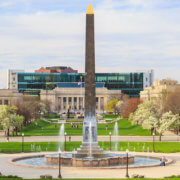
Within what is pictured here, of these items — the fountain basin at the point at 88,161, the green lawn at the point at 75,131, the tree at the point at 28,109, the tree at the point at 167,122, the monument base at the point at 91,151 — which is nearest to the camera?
the fountain basin at the point at 88,161

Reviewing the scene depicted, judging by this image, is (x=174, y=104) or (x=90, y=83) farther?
(x=174, y=104)

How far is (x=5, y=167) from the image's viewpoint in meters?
38.2

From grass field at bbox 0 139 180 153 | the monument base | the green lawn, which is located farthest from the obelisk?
the green lawn

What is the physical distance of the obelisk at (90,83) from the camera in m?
41.0

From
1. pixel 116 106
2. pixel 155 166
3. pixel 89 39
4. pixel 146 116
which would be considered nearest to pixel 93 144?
pixel 155 166

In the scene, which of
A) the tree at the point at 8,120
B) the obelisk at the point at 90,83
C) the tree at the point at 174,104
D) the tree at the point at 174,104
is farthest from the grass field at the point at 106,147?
the tree at the point at 174,104

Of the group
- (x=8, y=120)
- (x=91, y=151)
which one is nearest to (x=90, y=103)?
(x=91, y=151)

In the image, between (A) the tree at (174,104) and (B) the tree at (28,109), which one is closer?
(A) the tree at (174,104)

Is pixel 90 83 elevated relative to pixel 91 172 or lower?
elevated

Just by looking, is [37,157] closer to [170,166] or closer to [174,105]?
[170,166]

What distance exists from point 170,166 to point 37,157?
12097mm

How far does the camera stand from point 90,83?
41.2 meters

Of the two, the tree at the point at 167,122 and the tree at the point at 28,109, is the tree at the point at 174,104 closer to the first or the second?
the tree at the point at 167,122

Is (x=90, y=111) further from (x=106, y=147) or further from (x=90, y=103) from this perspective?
(x=106, y=147)
